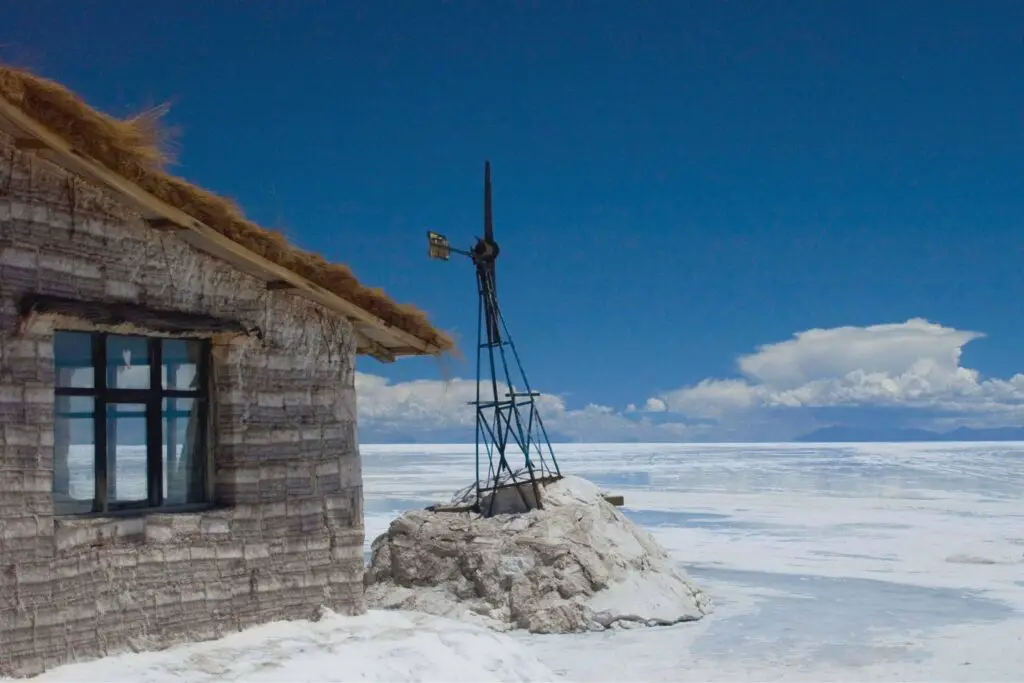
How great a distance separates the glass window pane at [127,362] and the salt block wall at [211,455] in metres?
0.34

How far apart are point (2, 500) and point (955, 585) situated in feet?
57.3

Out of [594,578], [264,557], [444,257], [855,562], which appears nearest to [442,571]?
[594,578]

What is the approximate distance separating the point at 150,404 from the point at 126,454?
0.45m

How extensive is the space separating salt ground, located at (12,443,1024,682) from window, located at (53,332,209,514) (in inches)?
51.9

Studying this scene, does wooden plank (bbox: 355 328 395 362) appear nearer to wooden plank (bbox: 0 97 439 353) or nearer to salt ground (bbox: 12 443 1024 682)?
wooden plank (bbox: 0 97 439 353)

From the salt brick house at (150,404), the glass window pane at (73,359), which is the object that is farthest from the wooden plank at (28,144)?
the glass window pane at (73,359)

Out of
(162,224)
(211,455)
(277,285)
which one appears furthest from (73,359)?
(277,285)

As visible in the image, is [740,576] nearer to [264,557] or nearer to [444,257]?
[444,257]

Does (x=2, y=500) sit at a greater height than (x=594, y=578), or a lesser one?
greater

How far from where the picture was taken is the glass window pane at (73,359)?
8.34 metres

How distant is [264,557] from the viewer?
32.3ft

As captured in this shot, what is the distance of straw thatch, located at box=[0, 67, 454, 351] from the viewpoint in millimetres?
7770

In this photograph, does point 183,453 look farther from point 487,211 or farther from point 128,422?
point 487,211

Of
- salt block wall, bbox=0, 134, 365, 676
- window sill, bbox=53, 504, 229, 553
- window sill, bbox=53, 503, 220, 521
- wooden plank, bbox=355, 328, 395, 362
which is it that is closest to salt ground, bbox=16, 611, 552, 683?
salt block wall, bbox=0, 134, 365, 676
